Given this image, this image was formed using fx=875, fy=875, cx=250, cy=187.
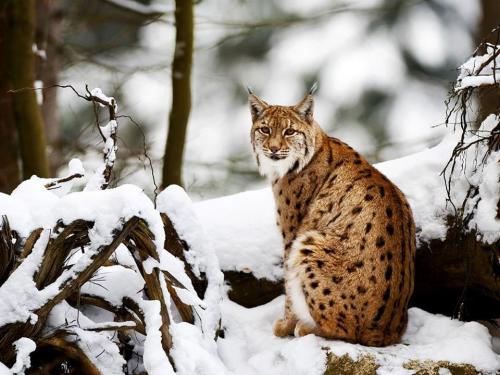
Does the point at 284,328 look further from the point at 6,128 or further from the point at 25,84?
the point at 6,128

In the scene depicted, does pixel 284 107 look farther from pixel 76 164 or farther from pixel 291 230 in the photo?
pixel 76 164

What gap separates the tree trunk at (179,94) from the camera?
24.6ft

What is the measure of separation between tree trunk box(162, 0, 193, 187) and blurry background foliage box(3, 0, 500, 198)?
562 millimetres

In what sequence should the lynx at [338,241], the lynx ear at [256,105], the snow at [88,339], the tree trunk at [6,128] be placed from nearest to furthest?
1. the snow at [88,339]
2. the lynx at [338,241]
3. the lynx ear at [256,105]
4. the tree trunk at [6,128]

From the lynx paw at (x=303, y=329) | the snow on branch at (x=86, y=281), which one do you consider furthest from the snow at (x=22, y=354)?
the lynx paw at (x=303, y=329)

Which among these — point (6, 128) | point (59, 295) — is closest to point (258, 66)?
point (6, 128)

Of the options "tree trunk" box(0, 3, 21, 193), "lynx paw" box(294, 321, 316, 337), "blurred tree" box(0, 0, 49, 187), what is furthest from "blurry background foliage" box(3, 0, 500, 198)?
"lynx paw" box(294, 321, 316, 337)

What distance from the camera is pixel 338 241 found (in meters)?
4.77

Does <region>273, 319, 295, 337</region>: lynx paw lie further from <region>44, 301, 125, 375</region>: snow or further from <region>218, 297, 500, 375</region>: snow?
<region>44, 301, 125, 375</region>: snow

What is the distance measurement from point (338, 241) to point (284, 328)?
23.0 inches

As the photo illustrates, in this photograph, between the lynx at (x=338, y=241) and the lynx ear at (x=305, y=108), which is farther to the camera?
the lynx ear at (x=305, y=108)

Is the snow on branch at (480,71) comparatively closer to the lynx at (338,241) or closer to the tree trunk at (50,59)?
the lynx at (338,241)

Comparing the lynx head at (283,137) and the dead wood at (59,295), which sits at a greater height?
the lynx head at (283,137)

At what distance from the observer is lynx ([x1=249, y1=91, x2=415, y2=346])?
15.1ft
